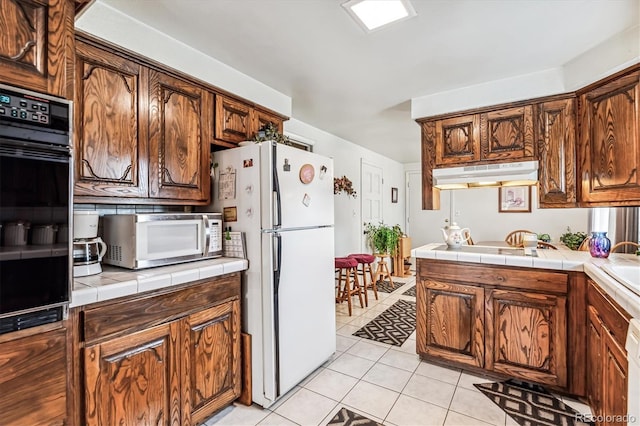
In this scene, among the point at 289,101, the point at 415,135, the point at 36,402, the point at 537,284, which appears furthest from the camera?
the point at 415,135

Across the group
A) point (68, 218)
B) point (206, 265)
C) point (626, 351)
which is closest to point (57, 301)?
point (68, 218)

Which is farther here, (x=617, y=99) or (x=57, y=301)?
(x=617, y=99)

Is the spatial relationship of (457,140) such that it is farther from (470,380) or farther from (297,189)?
(470,380)

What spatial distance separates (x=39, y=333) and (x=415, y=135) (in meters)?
4.29

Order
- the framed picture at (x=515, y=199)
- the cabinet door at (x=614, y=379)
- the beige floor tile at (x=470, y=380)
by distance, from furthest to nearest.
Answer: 1. the framed picture at (x=515, y=199)
2. the beige floor tile at (x=470, y=380)
3. the cabinet door at (x=614, y=379)

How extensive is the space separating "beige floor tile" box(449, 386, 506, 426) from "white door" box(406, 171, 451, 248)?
15.0ft

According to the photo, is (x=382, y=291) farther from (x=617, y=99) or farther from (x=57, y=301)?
(x=57, y=301)

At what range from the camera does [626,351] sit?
1.25 m

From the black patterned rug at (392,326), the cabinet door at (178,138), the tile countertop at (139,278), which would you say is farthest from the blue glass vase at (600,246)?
the cabinet door at (178,138)

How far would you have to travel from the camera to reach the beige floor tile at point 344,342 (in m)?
2.85

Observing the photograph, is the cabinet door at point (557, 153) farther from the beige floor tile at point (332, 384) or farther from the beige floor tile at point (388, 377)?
the beige floor tile at point (332, 384)

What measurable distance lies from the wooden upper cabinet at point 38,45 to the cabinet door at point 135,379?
1091 mm

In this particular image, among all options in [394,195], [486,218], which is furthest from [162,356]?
[486,218]

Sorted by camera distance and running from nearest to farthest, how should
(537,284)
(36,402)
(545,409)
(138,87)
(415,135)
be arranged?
(36,402) → (138,87) → (545,409) → (537,284) → (415,135)
